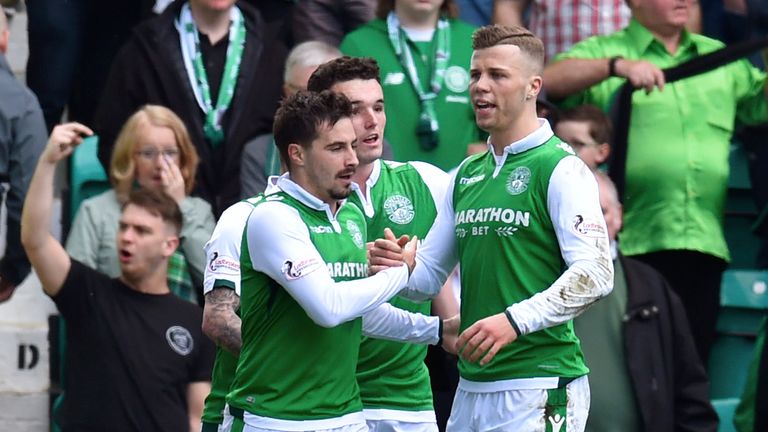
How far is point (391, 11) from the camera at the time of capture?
32.4ft

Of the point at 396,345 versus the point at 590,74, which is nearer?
the point at 396,345

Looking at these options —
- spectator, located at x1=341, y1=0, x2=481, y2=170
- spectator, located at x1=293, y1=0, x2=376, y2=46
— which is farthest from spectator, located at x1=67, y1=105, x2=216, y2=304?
spectator, located at x1=293, y1=0, x2=376, y2=46

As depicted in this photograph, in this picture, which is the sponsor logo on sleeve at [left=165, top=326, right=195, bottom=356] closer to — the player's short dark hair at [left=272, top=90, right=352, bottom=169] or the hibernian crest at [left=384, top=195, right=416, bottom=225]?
the hibernian crest at [left=384, top=195, right=416, bottom=225]

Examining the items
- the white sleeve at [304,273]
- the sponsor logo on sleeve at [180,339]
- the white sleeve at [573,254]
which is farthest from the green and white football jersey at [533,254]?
the sponsor logo on sleeve at [180,339]

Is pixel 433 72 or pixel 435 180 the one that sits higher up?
pixel 433 72

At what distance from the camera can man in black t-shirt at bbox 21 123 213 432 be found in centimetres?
816

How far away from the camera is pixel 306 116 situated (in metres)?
6.57

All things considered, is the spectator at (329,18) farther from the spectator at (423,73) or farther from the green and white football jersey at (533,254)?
the green and white football jersey at (533,254)

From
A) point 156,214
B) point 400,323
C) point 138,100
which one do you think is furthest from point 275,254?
point 138,100

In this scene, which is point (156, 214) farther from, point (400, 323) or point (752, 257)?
point (752, 257)

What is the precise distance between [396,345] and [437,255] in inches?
24.9

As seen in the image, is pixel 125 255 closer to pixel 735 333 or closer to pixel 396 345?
pixel 396 345

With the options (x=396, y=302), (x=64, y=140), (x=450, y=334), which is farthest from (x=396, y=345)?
(x=64, y=140)

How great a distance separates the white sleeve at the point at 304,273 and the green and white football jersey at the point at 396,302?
96 cm
